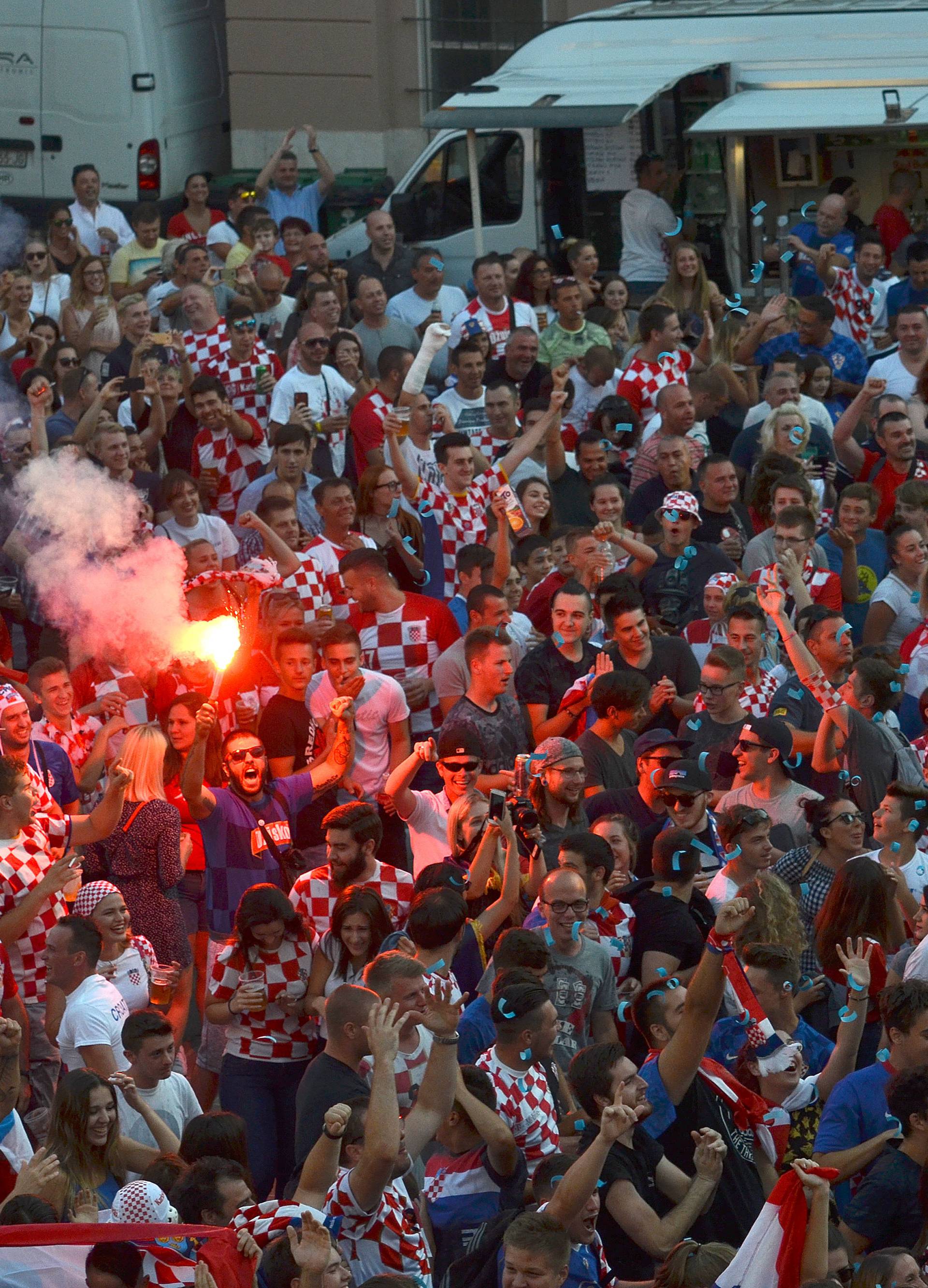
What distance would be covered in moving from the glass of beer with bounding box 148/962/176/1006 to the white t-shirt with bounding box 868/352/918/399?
6.08m

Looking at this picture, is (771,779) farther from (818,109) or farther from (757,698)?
(818,109)

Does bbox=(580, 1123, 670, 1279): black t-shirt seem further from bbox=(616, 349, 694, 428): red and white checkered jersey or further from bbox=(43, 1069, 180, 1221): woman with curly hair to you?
bbox=(616, 349, 694, 428): red and white checkered jersey

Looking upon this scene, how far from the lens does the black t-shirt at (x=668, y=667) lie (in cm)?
884

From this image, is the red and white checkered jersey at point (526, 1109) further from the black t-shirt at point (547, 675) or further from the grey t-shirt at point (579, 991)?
the black t-shirt at point (547, 675)

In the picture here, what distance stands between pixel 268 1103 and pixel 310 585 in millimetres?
2979

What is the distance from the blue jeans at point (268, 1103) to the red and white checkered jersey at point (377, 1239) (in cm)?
147

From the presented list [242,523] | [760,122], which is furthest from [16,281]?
[760,122]

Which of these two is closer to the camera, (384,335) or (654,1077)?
(654,1077)

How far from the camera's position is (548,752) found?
7668 millimetres

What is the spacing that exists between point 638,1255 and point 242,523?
437cm

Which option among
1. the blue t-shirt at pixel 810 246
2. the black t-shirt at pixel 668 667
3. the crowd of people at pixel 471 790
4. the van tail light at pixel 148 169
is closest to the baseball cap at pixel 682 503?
the crowd of people at pixel 471 790

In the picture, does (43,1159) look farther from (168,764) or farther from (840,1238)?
(168,764)

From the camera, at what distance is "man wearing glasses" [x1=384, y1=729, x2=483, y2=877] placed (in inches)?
302

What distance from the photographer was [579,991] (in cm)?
662
